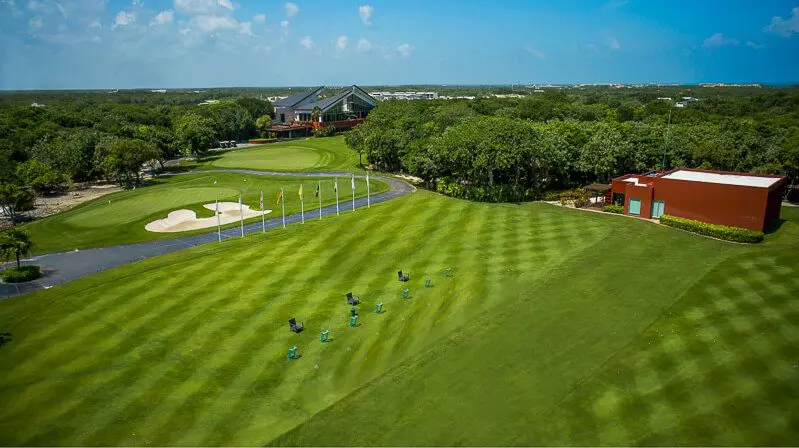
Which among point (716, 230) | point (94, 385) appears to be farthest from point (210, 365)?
point (716, 230)

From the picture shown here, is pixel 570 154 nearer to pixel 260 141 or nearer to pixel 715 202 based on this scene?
pixel 715 202

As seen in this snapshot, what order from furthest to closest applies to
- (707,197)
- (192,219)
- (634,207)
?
(192,219) → (634,207) → (707,197)

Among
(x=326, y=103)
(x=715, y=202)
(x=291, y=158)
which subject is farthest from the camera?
(x=326, y=103)

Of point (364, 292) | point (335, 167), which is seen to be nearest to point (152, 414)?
point (364, 292)

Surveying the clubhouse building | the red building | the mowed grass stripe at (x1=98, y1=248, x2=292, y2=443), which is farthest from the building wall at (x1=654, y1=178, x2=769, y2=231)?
the clubhouse building

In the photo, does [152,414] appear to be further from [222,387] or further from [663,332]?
[663,332]

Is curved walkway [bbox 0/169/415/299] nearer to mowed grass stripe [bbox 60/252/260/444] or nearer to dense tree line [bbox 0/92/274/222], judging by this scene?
mowed grass stripe [bbox 60/252/260/444]

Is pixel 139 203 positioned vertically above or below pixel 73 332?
above
